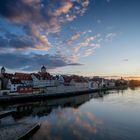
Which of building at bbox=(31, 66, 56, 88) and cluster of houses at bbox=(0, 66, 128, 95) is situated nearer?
cluster of houses at bbox=(0, 66, 128, 95)

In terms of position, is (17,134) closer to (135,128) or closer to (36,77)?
(135,128)

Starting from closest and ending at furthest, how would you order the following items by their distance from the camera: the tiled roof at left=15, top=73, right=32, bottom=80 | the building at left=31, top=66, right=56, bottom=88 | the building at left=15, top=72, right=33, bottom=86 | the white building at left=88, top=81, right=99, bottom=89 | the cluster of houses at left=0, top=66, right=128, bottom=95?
the cluster of houses at left=0, top=66, right=128, bottom=95
the tiled roof at left=15, top=73, right=32, bottom=80
the building at left=15, top=72, right=33, bottom=86
the building at left=31, top=66, right=56, bottom=88
the white building at left=88, top=81, right=99, bottom=89

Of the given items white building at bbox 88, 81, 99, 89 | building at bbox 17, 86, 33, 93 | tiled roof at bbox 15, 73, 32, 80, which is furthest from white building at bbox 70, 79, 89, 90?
building at bbox 17, 86, 33, 93

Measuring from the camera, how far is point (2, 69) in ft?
247

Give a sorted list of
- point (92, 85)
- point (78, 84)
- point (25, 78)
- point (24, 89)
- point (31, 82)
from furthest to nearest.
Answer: point (92, 85) < point (78, 84) < point (31, 82) < point (25, 78) < point (24, 89)

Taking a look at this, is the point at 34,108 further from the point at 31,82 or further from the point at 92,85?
the point at 92,85

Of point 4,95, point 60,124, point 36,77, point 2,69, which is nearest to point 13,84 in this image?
point 4,95

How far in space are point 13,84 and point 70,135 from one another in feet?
121

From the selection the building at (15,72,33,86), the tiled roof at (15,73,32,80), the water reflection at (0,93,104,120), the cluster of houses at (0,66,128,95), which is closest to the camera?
the water reflection at (0,93,104,120)

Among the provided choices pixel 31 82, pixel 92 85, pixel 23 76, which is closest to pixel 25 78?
pixel 23 76

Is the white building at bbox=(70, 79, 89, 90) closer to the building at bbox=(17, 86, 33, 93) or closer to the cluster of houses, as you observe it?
the cluster of houses

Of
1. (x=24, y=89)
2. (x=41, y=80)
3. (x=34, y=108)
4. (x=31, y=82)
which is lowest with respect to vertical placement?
(x=34, y=108)

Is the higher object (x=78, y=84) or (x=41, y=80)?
(x=41, y=80)

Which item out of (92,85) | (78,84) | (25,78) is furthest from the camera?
(92,85)
